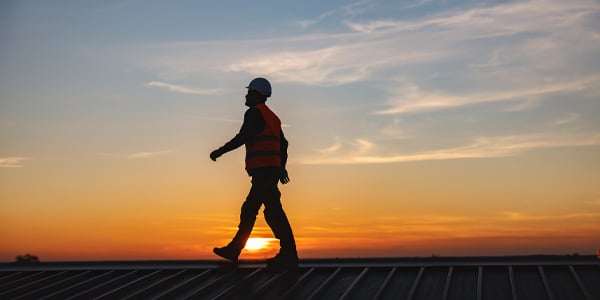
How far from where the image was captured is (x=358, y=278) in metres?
10.5

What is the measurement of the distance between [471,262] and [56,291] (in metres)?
5.44

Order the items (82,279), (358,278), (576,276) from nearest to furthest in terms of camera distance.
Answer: (576,276) → (358,278) → (82,279)

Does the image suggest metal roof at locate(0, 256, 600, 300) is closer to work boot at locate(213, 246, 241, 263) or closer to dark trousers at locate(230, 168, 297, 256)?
work boot at locate(213, 246, 241, 263)

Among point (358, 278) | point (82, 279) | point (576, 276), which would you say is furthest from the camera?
point (82, 279)

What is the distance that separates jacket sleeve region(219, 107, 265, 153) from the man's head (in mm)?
190

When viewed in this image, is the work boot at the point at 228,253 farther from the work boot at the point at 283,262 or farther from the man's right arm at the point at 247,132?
the man's right arm at the point at 247,132

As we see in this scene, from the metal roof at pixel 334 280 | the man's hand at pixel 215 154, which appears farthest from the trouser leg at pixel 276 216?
the man's hand at pixel 215 154

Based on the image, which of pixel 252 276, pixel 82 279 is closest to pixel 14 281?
pixel 82 279

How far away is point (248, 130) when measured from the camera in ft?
35.7

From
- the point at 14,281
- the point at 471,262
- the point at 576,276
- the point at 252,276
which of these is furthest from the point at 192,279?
the point at 576,276

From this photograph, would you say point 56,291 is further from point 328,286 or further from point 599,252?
point 599,252

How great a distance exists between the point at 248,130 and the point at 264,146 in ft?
1.00

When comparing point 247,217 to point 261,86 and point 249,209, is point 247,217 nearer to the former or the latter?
point 249,209

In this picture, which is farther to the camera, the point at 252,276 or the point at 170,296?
the point at 252,276
